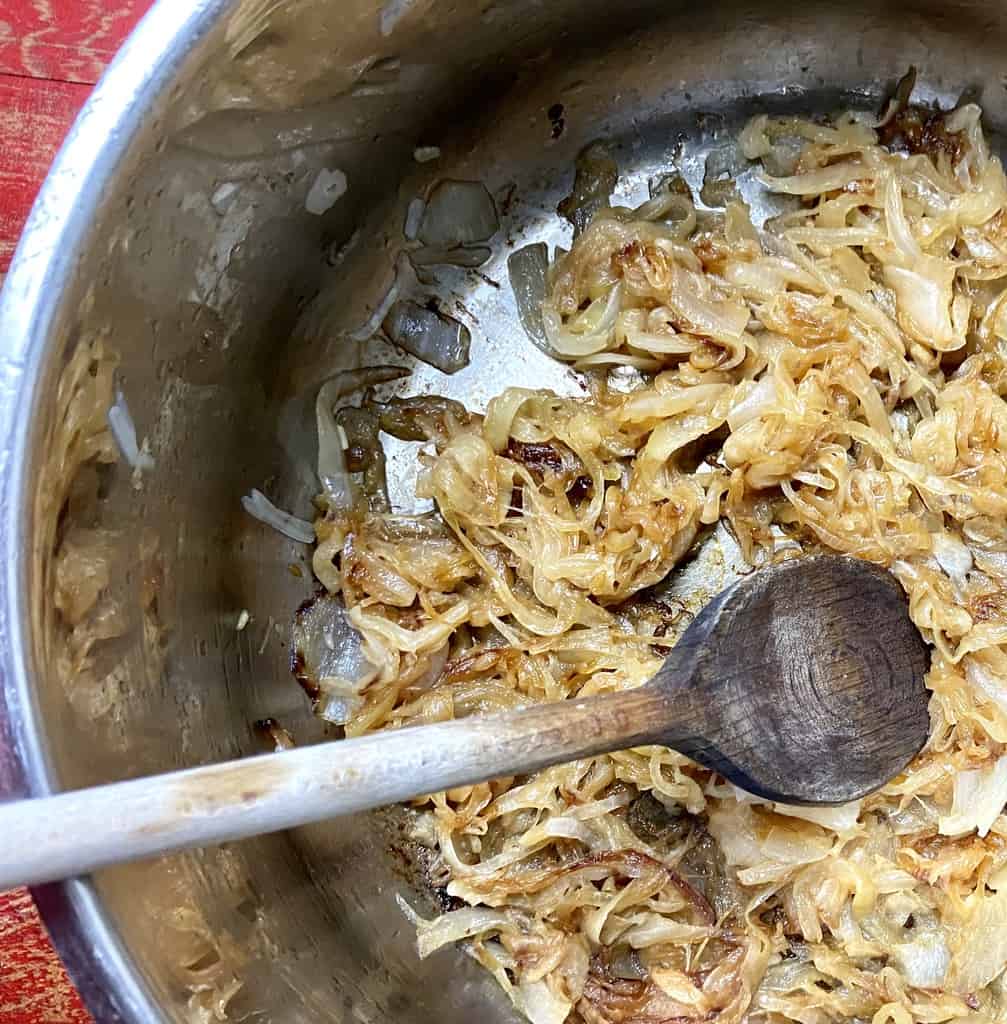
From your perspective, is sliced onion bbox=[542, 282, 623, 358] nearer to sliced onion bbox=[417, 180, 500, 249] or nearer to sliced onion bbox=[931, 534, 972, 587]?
sliced onion bbox=[417, 180, 500, 249]

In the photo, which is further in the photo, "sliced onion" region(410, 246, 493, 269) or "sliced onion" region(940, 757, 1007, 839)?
"sliced onion" region(410, 246, 493, 269)

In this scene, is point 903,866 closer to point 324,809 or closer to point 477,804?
point 477,804

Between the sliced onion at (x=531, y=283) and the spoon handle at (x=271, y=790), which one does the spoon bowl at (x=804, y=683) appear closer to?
the spoon handle at (x=271, y=790)

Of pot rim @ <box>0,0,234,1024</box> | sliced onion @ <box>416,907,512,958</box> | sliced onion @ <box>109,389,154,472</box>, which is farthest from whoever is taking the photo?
sliced onion @ <box>416,907,512,958</box>

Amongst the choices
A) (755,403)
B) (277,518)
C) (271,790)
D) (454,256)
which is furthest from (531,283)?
(271,790)

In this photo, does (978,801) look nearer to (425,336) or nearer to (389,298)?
(425,336)

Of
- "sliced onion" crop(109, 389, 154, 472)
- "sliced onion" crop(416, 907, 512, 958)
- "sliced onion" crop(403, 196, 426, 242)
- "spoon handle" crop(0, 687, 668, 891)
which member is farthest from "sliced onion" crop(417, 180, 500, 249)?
"sliced onion" crop(416, 907, 512, 958)

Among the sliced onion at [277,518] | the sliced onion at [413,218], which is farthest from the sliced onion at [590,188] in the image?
the sliced onion at [277,518]
